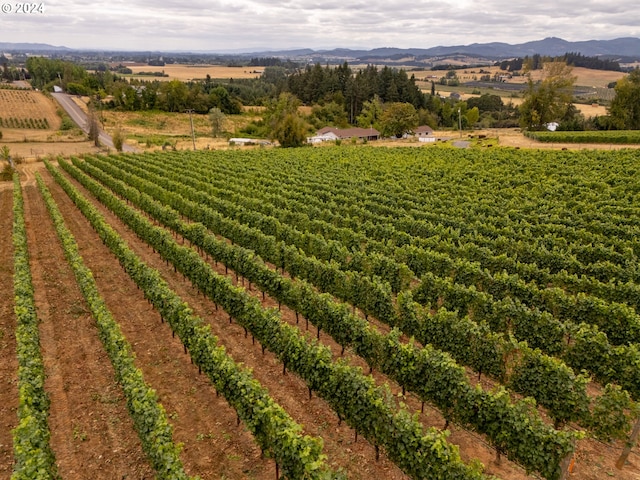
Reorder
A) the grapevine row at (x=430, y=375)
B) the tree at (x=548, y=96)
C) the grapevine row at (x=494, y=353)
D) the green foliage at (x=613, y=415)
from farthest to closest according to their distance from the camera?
the tree at (x=548, y=96) < the grapevine row at (x=494, y=353) < the green foliage at (x=613, y=415) < the grapevine row at (x=430, y=375)

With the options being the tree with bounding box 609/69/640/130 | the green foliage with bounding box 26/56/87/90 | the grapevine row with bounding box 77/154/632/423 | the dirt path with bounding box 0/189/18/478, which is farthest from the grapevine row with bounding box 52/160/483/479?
the green foliage with bounding box 26/56/87/90

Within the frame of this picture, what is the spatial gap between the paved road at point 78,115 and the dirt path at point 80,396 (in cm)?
6760

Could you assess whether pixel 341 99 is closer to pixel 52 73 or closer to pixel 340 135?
pixel 340 135

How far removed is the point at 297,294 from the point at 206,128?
359ft

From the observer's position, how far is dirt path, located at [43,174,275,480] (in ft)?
39.9

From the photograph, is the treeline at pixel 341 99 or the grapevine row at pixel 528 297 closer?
the grapevine row at pixel 528 297

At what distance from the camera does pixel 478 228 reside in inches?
1032

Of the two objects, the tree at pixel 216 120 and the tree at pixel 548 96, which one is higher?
the tree at pixel 548 96

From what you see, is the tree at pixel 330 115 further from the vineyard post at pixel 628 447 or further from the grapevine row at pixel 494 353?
the vineyard post at pixel 628 447

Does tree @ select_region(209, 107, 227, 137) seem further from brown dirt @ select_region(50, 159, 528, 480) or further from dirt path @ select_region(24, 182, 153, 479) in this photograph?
brown dirt @ select_region(50, 159, 528, 480)

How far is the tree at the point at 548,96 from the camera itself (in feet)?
276

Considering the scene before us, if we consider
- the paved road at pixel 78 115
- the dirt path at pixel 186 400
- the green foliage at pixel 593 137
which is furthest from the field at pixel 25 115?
the green foliage at pixel 593 137

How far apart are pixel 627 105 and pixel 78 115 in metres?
133

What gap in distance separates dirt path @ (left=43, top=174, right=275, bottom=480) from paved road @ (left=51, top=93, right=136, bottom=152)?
225ft
